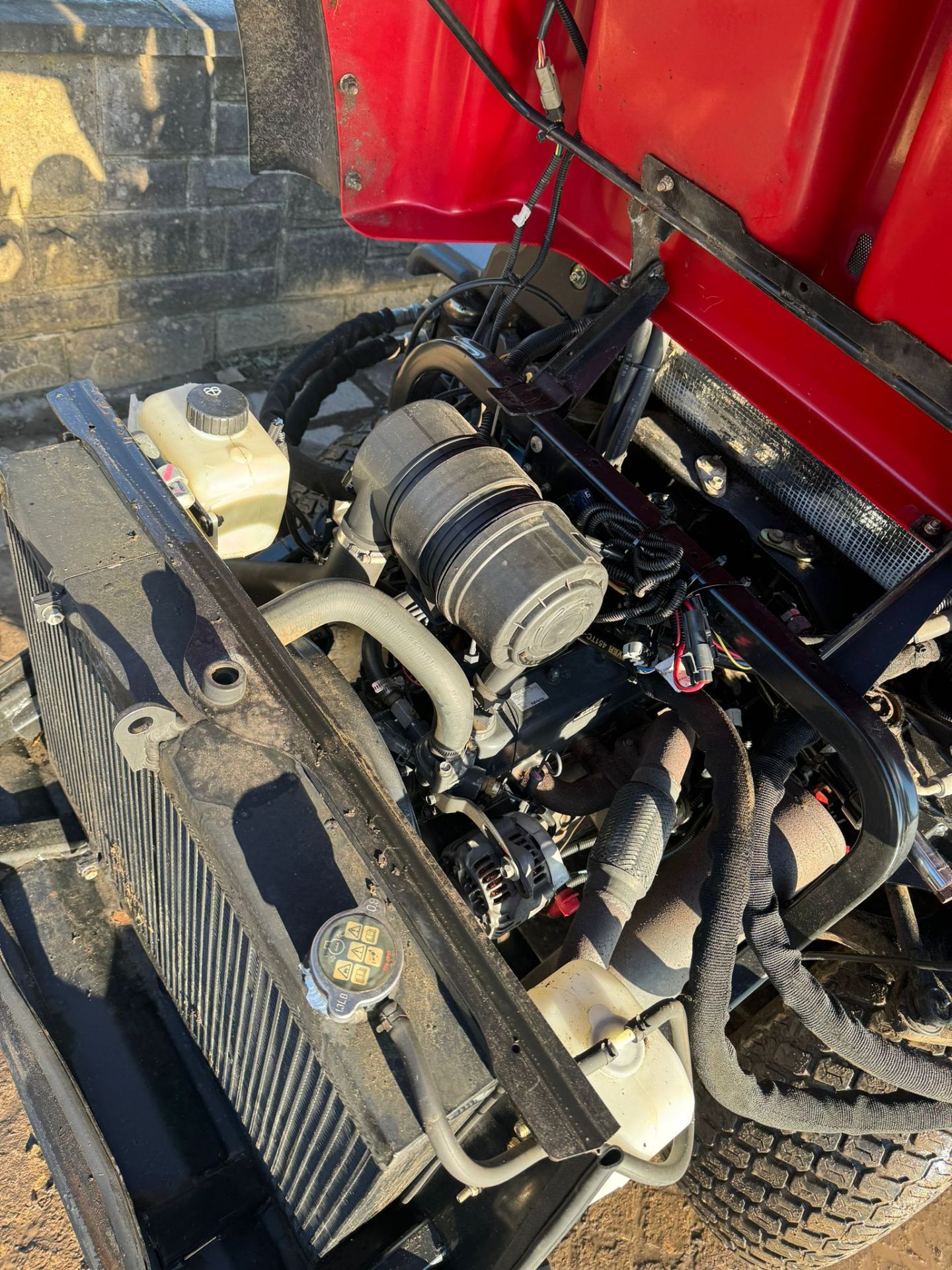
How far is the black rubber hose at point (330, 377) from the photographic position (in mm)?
2689

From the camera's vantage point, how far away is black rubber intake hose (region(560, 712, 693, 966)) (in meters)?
1.57

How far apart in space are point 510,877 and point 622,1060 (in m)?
0.33

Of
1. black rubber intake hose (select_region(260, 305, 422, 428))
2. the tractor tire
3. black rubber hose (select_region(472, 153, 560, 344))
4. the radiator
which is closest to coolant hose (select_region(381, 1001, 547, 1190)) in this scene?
the radiator

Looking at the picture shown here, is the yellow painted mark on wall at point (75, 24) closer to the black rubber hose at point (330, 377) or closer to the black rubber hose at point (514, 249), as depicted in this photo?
the black rubber hose at point (330, 377)

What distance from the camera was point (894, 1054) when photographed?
162cm

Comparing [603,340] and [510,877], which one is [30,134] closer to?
[603,340]

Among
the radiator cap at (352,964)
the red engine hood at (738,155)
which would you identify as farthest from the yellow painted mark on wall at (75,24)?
the radiator cap at (352,964)

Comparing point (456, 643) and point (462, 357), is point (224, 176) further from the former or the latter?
point (456, 643)

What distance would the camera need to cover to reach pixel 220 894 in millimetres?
1230

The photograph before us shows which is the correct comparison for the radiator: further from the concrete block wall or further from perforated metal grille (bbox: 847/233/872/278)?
the concrete block wall

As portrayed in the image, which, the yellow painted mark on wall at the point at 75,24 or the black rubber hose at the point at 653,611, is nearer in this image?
the black rubber hose at the point at 653,611

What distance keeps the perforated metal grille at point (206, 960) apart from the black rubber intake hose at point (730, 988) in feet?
2.08

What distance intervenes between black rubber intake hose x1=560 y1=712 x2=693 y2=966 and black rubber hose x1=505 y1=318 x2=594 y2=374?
2.78 feet

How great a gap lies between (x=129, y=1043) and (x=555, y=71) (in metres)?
1.85
